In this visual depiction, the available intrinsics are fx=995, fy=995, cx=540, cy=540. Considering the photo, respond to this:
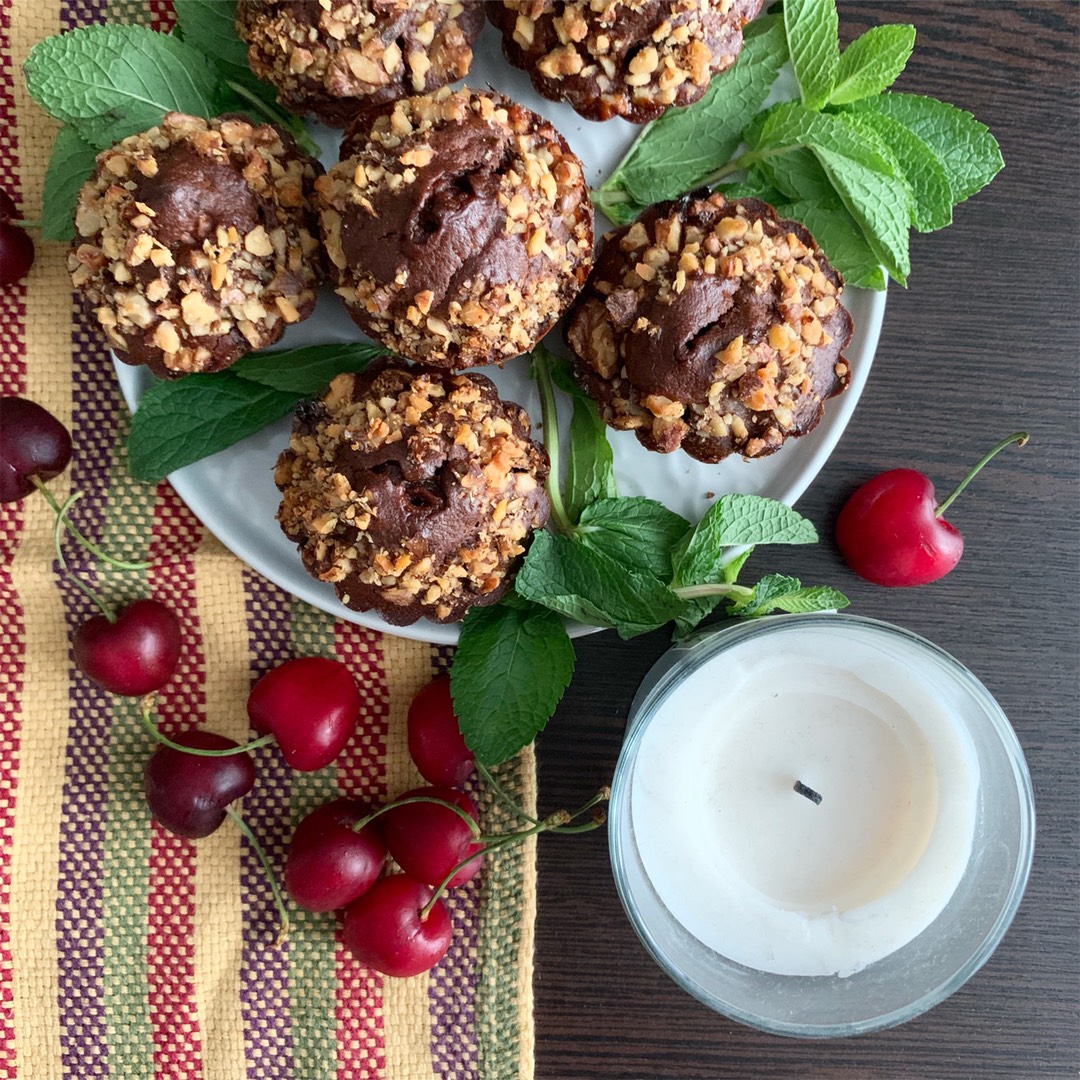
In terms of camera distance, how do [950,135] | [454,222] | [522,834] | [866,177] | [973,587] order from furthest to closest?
[973,587]
[522,834]
[950,135]
[866,177]
[454,222]

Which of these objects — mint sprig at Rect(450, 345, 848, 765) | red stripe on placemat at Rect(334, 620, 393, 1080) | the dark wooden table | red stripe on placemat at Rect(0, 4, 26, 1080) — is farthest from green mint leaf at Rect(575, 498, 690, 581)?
red stripe on placemat at Rect(0, 4, 26, 1080)

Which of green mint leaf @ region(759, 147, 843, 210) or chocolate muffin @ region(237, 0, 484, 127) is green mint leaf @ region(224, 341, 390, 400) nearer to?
chocolate muffin @ region(237, 0, 484, 127)

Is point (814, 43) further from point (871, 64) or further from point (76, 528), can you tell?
point (76, 528)

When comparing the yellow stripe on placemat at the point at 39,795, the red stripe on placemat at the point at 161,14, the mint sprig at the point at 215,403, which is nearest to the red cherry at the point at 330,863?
the yellow stripe on placemat at the point at 39,795

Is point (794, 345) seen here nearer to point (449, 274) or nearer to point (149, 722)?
point (449, 274)

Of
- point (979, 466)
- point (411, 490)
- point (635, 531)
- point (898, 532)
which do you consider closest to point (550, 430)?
point (635, 531)

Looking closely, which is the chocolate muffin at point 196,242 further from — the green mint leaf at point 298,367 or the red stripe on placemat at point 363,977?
the red stripe on placemat at point 363,977
